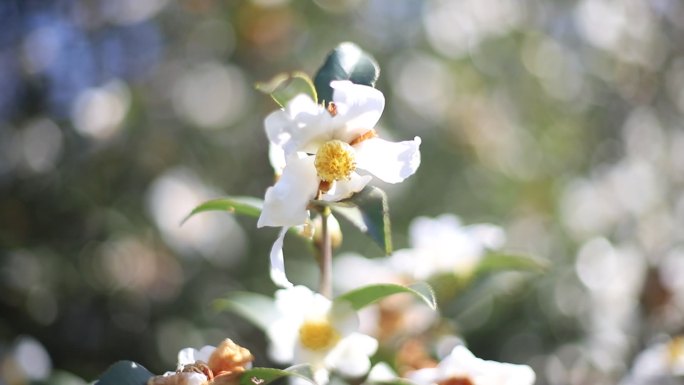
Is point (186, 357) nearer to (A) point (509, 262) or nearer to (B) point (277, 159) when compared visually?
(B) point (277, 159)

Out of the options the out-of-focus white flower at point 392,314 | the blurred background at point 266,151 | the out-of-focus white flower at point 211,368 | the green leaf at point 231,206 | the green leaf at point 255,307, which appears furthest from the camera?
the blurred background at point 266,151

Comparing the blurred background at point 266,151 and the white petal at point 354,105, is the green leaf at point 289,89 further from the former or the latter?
the blurred background at point 266,151

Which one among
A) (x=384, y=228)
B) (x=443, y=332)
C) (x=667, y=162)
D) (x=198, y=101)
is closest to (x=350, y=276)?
(x=443, y=332)

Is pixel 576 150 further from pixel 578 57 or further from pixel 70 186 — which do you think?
pixel 70 186

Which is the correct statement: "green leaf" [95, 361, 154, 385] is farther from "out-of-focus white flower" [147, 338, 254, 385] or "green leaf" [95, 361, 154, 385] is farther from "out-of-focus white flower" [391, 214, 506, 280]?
"out-of-focus white flower" [391, 214, 506, 280]

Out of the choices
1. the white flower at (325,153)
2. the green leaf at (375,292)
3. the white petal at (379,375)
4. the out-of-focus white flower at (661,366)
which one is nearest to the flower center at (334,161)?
the white flower at (325,153)
